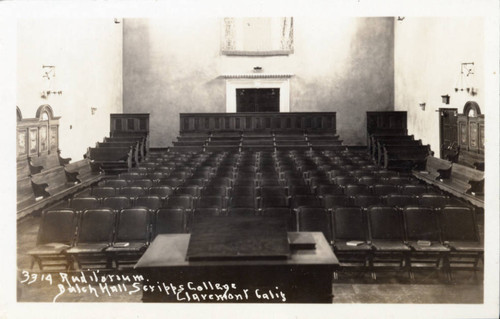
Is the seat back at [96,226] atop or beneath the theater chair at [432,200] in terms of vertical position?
beneath

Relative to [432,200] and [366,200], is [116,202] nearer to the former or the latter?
[366,200]

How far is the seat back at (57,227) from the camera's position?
5.84 meters

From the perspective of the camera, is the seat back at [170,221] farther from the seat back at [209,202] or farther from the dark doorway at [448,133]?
the dark doorway at [448,133]

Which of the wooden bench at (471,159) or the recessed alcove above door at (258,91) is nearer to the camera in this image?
the wooden bench at (471,159)

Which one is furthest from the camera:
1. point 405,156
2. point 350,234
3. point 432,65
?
point 432,65

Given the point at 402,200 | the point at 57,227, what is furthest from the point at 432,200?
the point at 57,227

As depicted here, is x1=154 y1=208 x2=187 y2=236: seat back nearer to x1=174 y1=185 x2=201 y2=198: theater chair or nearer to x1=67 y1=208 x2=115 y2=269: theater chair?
x1=67 y1=208 x2=115 y2=269: theater chair

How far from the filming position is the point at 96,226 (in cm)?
598

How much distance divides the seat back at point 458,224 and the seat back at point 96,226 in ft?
13.7

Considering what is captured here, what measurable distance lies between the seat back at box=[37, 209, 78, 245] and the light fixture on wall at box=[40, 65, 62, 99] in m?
6.66

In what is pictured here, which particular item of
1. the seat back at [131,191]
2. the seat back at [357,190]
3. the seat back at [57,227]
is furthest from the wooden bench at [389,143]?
the seat back at [57,227]

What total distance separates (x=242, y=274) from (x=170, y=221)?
2.69 m

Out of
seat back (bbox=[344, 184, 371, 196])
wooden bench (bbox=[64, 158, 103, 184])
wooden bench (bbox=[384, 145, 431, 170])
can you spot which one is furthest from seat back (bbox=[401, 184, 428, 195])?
wooden bench (bbox=[64, 158, 103, 184])

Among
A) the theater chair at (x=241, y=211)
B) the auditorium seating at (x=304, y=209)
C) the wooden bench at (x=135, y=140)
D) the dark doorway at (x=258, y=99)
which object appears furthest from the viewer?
the dark doorway at (x=258, y=99)
